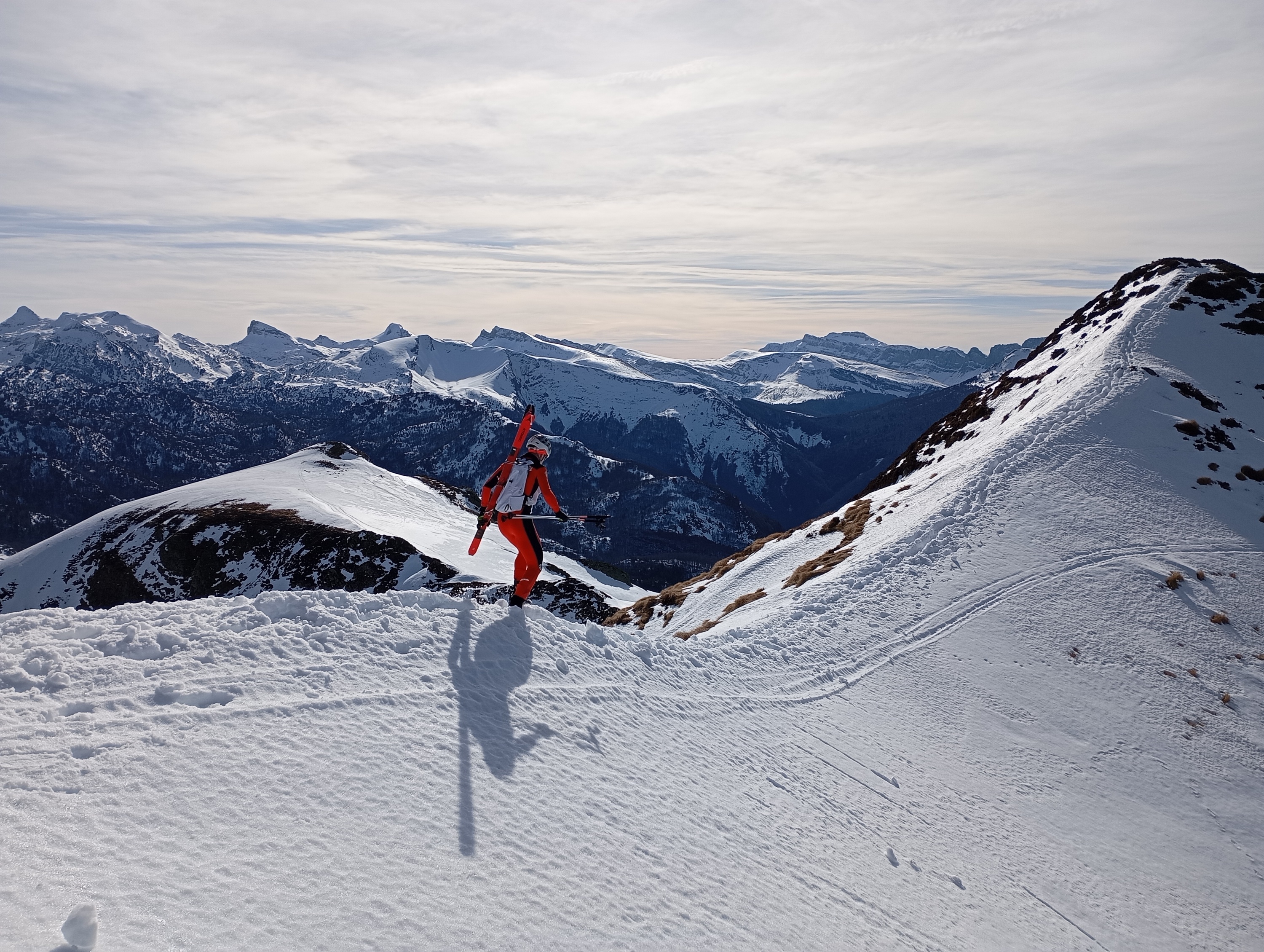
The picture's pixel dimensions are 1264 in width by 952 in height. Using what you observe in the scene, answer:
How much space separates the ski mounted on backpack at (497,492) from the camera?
15.9 meters

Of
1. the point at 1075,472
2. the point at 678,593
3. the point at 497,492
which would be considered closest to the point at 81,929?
the point at 497,492

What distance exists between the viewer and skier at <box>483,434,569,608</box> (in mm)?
15430

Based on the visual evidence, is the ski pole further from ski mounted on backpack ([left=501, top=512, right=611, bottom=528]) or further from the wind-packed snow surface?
the wind-packed snow surface

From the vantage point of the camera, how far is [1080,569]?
21.6 m

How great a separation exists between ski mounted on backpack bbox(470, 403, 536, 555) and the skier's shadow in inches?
97.9

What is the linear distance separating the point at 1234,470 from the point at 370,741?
32.9 meters

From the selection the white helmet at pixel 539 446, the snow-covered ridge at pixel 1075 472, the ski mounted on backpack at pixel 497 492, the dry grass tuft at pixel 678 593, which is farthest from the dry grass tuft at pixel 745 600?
the white helmet at pixel 539 446

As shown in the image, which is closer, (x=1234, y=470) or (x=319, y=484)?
(x=1234, y=470)

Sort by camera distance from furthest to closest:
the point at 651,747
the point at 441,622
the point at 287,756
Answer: the point at 441,622
the point at 651,747
the point at 287,756

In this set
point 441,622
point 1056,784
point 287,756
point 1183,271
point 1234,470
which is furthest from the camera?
point 1183,271

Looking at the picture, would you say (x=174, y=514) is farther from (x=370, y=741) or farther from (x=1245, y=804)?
(x=1245, y=804)

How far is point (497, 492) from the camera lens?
1628cm

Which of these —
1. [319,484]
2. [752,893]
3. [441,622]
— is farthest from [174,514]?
[752,893]

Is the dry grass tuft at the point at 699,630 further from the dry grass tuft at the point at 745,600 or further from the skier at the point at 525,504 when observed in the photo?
the skier at the point at 525,504
